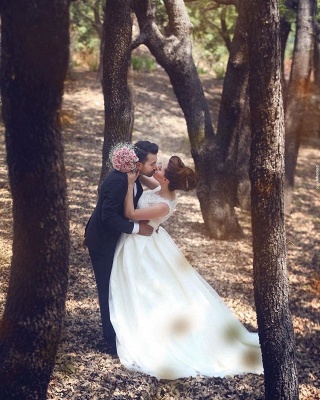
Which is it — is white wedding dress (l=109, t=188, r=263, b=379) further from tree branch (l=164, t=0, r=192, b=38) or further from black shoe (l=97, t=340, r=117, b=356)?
tree branch (l=164, t=0, r=192, b=38)

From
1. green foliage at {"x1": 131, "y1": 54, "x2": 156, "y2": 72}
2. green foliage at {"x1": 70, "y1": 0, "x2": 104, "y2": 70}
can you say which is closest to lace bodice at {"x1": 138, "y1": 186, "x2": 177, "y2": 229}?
green foliage at {"x1": 70, "y1": 0, "x2": 104, "y2": 70}

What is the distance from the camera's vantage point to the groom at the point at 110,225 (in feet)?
18.8

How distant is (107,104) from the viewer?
8117mm

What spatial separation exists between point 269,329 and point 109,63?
13.8 feet

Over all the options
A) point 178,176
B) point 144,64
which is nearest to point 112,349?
point 178,176

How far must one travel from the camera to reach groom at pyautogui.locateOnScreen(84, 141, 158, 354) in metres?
5.73

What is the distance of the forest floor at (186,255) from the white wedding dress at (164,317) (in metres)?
0.15

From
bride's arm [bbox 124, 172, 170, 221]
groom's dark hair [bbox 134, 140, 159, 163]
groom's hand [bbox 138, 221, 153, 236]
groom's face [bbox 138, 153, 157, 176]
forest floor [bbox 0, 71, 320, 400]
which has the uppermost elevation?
groom's dark hair [bbox 134, 140, 159, 163]

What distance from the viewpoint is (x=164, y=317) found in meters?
6.11

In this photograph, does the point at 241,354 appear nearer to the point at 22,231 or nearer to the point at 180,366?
the point at 180,366

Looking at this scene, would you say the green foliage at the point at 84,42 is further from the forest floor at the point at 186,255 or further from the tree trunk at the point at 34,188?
the tree trunk at the point at 34,188

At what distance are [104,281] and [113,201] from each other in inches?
34.0

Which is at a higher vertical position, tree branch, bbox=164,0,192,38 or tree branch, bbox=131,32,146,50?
tree branch, bbox=164,0,192,38

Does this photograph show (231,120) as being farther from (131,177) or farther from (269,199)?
(269,199)
